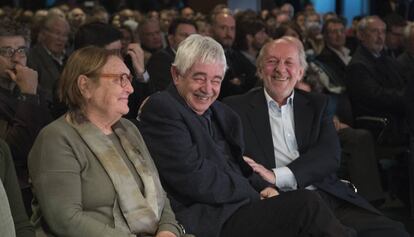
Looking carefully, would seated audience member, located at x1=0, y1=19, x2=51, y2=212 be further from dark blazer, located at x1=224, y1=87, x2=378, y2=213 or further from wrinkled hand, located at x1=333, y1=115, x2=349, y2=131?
wrinkled hand, located at x1=333, y1=115, x2=349, y2=131

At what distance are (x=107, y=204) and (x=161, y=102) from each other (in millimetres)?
673

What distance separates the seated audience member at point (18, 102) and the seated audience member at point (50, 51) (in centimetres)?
148

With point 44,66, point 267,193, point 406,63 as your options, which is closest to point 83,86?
point 267,193

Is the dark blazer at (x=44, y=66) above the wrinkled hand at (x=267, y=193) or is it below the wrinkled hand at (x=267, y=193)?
above

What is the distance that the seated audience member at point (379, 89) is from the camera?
6.52m

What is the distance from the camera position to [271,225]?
141 inches

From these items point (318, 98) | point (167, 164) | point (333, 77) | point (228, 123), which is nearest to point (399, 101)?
point (333, 77)

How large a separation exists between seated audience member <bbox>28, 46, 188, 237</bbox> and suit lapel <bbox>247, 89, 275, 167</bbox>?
3.25 feet

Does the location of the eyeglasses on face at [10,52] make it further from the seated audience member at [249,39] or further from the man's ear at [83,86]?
the seated audience member at [249,39]

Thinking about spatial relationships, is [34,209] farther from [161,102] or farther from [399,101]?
[399,101]

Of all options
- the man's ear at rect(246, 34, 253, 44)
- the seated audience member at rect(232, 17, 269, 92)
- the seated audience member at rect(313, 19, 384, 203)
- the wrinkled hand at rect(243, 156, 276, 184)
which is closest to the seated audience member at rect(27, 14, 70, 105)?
the seated audience member at rect(232, 17, 269, 92)

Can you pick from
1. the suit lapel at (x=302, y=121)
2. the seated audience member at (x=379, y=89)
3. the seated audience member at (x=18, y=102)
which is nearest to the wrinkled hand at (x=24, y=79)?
the seated audience member at (x=18, y=102)

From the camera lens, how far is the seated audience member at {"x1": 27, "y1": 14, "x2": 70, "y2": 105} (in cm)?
606

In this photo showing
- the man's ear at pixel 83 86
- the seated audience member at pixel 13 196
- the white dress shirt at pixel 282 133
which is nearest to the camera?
the seated audience member at pixel 13 196
